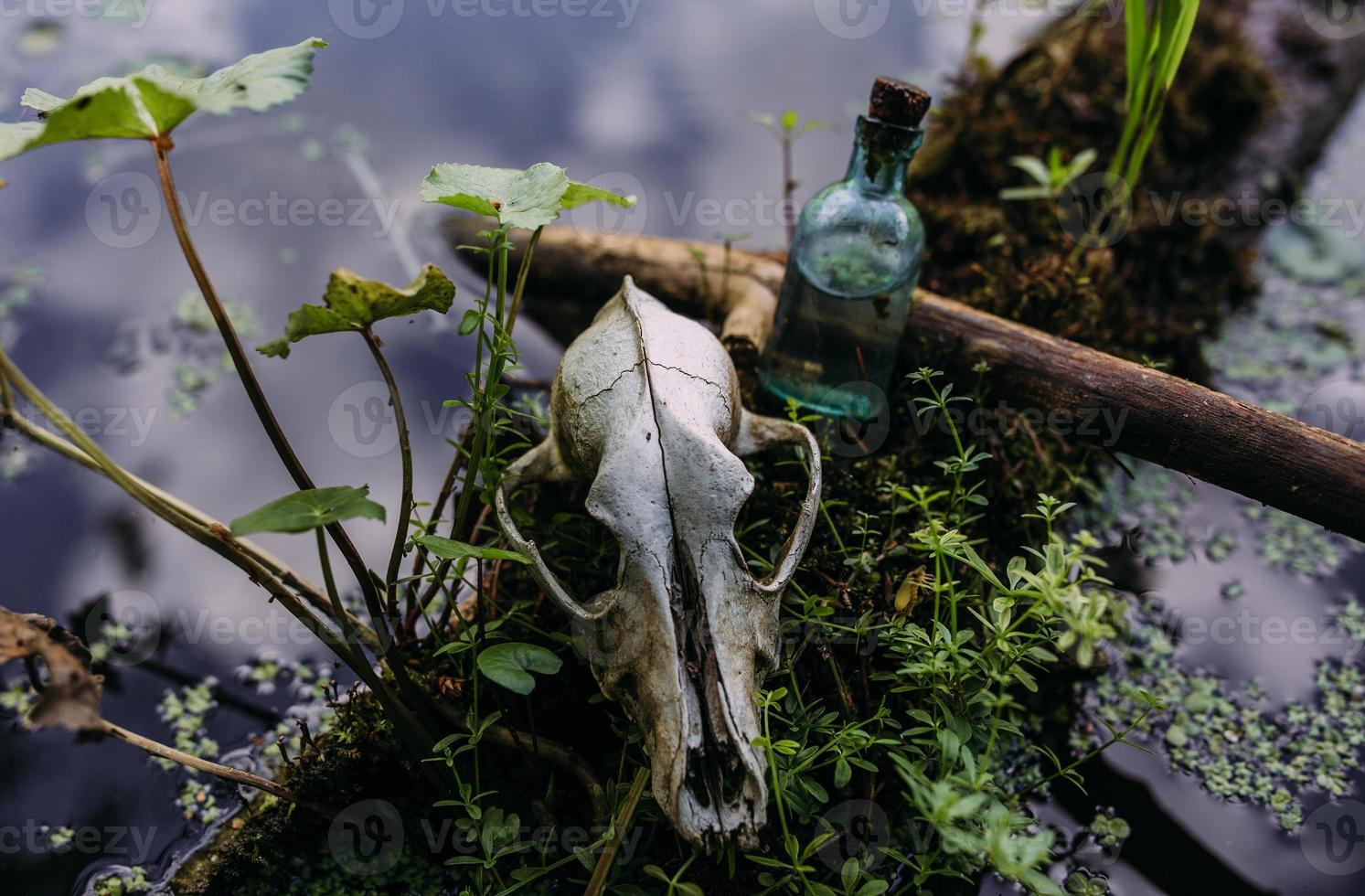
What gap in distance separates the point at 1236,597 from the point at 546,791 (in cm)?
198

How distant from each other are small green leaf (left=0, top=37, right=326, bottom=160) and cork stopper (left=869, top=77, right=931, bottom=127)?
117cm

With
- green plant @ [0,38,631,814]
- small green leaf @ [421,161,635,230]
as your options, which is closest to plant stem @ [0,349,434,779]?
green plant @ [0,38,631,814]

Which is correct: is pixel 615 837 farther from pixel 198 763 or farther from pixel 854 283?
pixel 854 283

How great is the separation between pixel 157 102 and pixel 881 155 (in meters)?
1.47

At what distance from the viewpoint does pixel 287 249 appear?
3.10m

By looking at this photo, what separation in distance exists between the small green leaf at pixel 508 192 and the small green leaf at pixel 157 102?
0.27 meters

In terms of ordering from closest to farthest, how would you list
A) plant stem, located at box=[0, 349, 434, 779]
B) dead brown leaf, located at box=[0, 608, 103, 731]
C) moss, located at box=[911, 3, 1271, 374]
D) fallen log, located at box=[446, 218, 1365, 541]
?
1. dead brown leaf, located at box=[0, 608, 103, 731]
2. plant stem, located at box=[0, 349, 434, 779]
3. fallen log, located at box=[446, 218, 1365, 541]
4. moss, located at box=[911, 3, 1271, 374]

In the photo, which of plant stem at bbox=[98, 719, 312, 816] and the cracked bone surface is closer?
the cracked bone surface

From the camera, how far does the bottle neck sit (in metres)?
2.04

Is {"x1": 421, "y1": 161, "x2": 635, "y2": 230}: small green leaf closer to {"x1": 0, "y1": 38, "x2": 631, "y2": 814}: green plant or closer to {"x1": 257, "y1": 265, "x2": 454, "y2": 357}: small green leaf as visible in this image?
{"x1": 0, "y1": 38, "x2": 631, "y2": 814}: green plant

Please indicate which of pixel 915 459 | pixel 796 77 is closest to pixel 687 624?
pixel 915 459

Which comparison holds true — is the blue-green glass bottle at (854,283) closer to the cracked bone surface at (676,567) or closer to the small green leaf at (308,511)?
the cracked bone surface at (676,567)

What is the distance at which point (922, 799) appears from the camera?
1.37 m

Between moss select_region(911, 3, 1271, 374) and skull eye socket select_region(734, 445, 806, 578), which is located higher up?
A: moss select_region(911, 3, 1271, 374)
